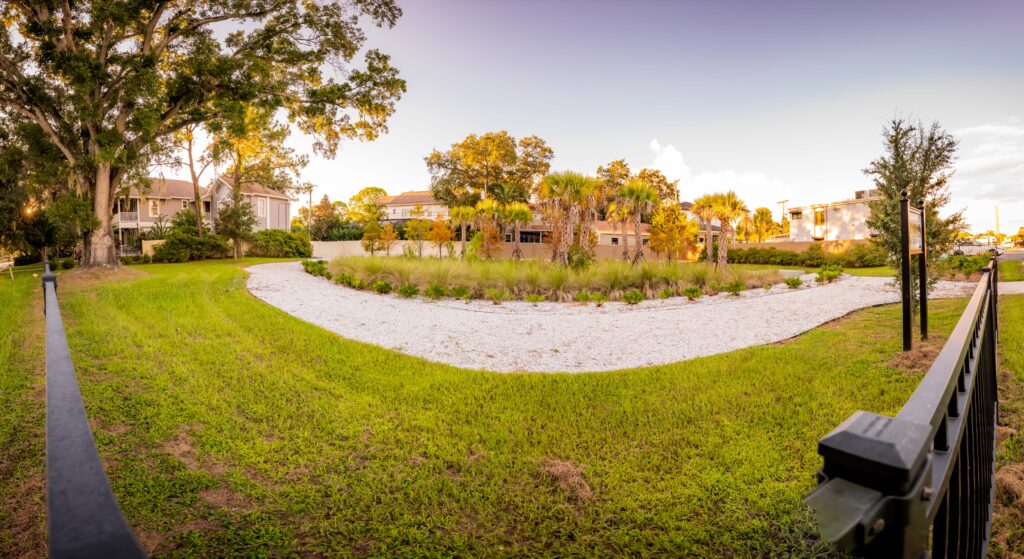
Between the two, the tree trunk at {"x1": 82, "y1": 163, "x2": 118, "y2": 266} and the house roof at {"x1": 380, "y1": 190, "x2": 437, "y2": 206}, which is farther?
the house roof at {"x1": 380, "y1": 190, "x2": 437, "y2": 206}

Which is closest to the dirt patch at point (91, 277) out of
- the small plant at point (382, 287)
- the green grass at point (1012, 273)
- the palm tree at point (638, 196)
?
the small plant at point (382, 287)

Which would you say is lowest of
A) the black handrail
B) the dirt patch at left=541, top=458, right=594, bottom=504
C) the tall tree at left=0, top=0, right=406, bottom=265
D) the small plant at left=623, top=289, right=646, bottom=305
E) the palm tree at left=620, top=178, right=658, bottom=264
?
the dirt patch at left=541, top=458, right=594, bottom=504

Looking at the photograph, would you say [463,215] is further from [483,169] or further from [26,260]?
[26,260]

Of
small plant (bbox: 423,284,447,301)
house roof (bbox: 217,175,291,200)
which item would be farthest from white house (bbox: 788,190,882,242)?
house roof (bbox: 217,175,291,200)

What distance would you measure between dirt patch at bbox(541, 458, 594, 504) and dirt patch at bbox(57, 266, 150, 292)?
44.8 ft

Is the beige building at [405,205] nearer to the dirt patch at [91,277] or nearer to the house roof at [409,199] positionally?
the house roof at [409,199]

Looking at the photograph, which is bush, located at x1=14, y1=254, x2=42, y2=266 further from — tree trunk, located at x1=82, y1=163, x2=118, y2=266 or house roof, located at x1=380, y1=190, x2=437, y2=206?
house roof, located at x1=380, y1=190, x2=437, y2=206

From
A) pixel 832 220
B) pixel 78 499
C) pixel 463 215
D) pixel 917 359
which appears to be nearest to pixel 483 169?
pixel 463 215

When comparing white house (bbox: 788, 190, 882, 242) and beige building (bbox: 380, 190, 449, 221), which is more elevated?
beige building (bbox: 380, 190, 449, 221)

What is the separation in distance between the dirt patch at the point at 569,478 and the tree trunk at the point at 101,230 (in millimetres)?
17556

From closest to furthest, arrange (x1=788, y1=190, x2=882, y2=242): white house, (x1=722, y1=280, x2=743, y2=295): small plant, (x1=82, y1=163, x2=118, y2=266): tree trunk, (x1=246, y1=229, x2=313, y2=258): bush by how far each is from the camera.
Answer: (x1=722, y1=280, x2=743, y2=295): small plant < (x1=82, y1=163, x2=118, y2=266): tree trunk < (x1=246, y1=229, x2=313, y2=258): bush < (x1=788, y1=190, x2=882, y2=242): white house

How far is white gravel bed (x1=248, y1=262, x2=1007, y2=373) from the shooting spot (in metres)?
7.28

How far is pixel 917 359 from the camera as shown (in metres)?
5.80

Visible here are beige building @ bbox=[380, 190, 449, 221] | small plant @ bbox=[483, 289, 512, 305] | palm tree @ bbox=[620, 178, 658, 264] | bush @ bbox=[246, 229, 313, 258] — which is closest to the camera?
small plant @ bbox=[483, 289, 512, 305]
